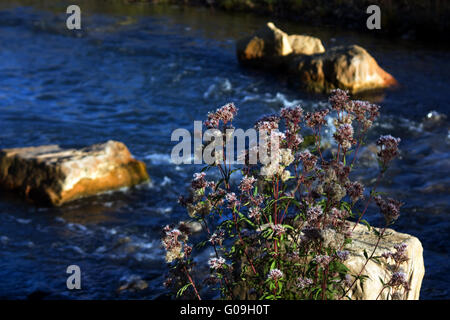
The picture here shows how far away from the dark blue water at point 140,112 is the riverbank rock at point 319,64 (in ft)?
1.71

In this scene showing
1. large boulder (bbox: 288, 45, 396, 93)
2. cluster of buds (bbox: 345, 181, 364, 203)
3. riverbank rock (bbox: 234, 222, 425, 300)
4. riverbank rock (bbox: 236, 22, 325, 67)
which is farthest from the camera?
riverbank rock (bbox: 236, 22, 325, 67)

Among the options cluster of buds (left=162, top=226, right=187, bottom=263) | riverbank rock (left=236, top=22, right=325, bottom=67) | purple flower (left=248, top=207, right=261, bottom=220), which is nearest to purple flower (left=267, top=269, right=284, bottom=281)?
purple flower (left=248, top=207, right=261, bottom=220)

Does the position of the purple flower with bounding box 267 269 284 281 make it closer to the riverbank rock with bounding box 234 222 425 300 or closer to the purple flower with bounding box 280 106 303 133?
the riverbank rock with bounding box 234 222 425 300

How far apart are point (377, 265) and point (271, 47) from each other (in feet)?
40.0

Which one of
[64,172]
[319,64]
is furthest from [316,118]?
[319,64]

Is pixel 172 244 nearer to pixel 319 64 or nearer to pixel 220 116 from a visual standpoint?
pixel 220 116

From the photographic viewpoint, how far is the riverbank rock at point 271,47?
15750 mm

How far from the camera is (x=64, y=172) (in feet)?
28.1

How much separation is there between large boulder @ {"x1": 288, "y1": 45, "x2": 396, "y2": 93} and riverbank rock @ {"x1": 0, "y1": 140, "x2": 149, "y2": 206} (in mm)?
6774

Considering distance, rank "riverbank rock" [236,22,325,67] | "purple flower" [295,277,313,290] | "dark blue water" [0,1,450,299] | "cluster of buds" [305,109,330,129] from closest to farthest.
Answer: "purple flower" [295,277,313,290]
"cluster of buds" [305,109,330,129]
"dark blue water" [0,1,450,299]
"riverbank rock" [236,22,325,67]

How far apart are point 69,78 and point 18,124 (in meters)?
3.48

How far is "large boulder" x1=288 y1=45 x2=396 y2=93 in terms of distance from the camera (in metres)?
13.8

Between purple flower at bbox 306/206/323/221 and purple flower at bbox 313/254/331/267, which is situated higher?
purple flower at bbox 306/206/323/221

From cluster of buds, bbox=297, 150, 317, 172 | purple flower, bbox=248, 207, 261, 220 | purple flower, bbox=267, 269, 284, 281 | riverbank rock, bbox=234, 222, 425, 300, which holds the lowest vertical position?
riverbank rock, bbox=234, 222, 425, 300
